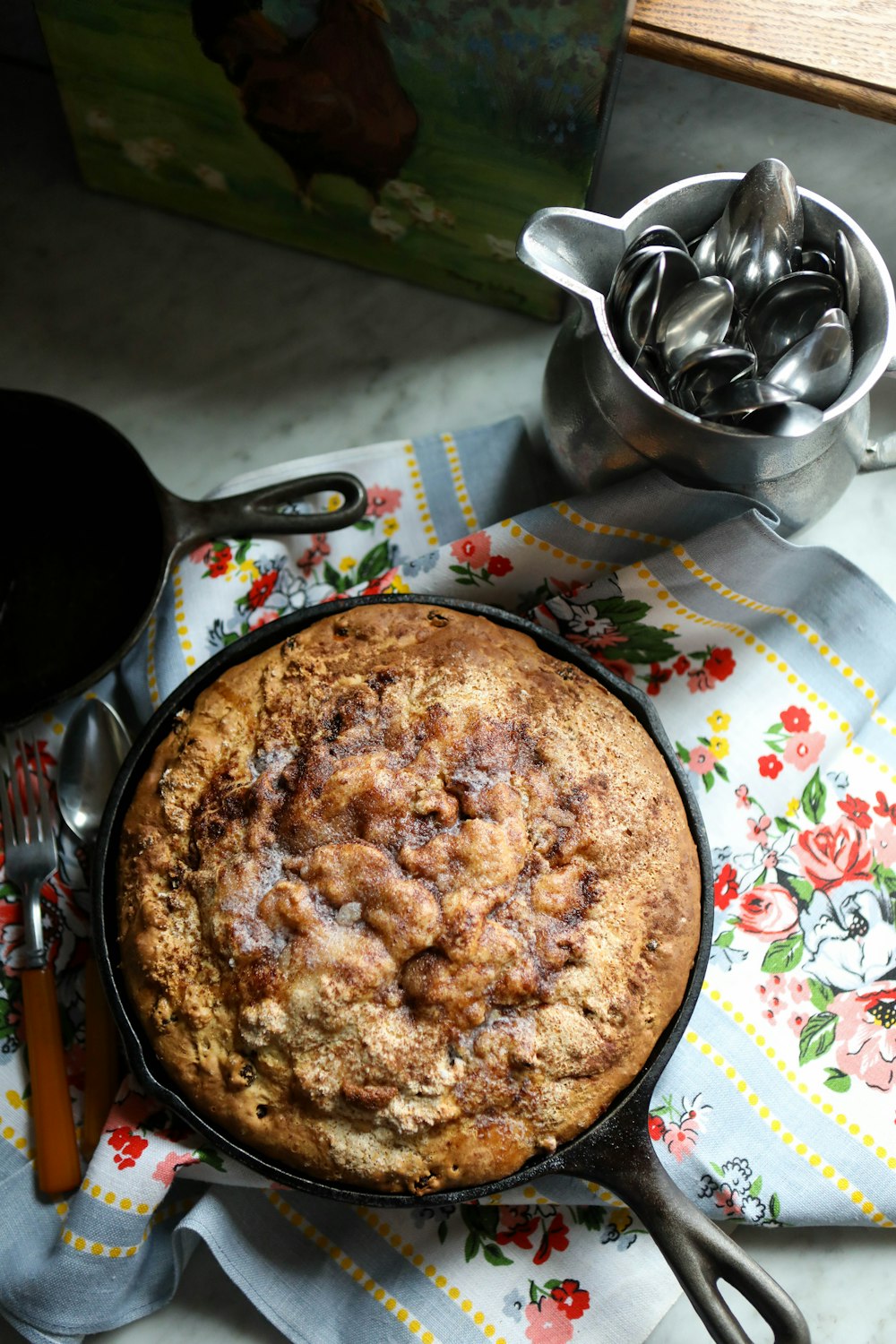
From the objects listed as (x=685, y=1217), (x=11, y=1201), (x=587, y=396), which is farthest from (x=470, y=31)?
(x=11, y=1201)

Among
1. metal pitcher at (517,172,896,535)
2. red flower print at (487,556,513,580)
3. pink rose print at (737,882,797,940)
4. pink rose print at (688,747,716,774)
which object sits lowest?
pink rose print at (737,882,797,940)

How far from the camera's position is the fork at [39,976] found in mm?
1255

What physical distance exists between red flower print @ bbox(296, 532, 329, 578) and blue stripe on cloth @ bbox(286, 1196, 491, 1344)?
2.27 feet

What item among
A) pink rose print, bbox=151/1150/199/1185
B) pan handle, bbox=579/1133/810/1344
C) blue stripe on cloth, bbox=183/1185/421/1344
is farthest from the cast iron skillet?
blue stripe on cloth, bbox=183/1185/421/1344

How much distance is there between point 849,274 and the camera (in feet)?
3.79

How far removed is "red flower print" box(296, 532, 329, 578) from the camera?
1441mm

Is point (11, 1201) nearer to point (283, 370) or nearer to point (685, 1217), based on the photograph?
point (685, 1217)

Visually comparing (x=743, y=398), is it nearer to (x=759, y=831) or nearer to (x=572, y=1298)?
(x=759, y=831)

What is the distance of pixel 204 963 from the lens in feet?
3.55

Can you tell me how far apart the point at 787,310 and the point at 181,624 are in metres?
0.73

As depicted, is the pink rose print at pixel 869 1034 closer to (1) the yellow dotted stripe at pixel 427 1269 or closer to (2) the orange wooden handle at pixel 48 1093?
(1) the yellow dotted stripe at pixel 427 1269

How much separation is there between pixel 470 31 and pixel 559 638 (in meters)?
0.60

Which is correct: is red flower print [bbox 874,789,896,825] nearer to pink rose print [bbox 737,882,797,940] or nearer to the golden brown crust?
pink rose print [bbox 737,882,797,940]

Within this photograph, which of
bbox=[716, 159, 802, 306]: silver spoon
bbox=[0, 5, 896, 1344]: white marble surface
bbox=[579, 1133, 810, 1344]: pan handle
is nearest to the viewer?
bbox=[579, 1133, 810, 1344]: pan handle
